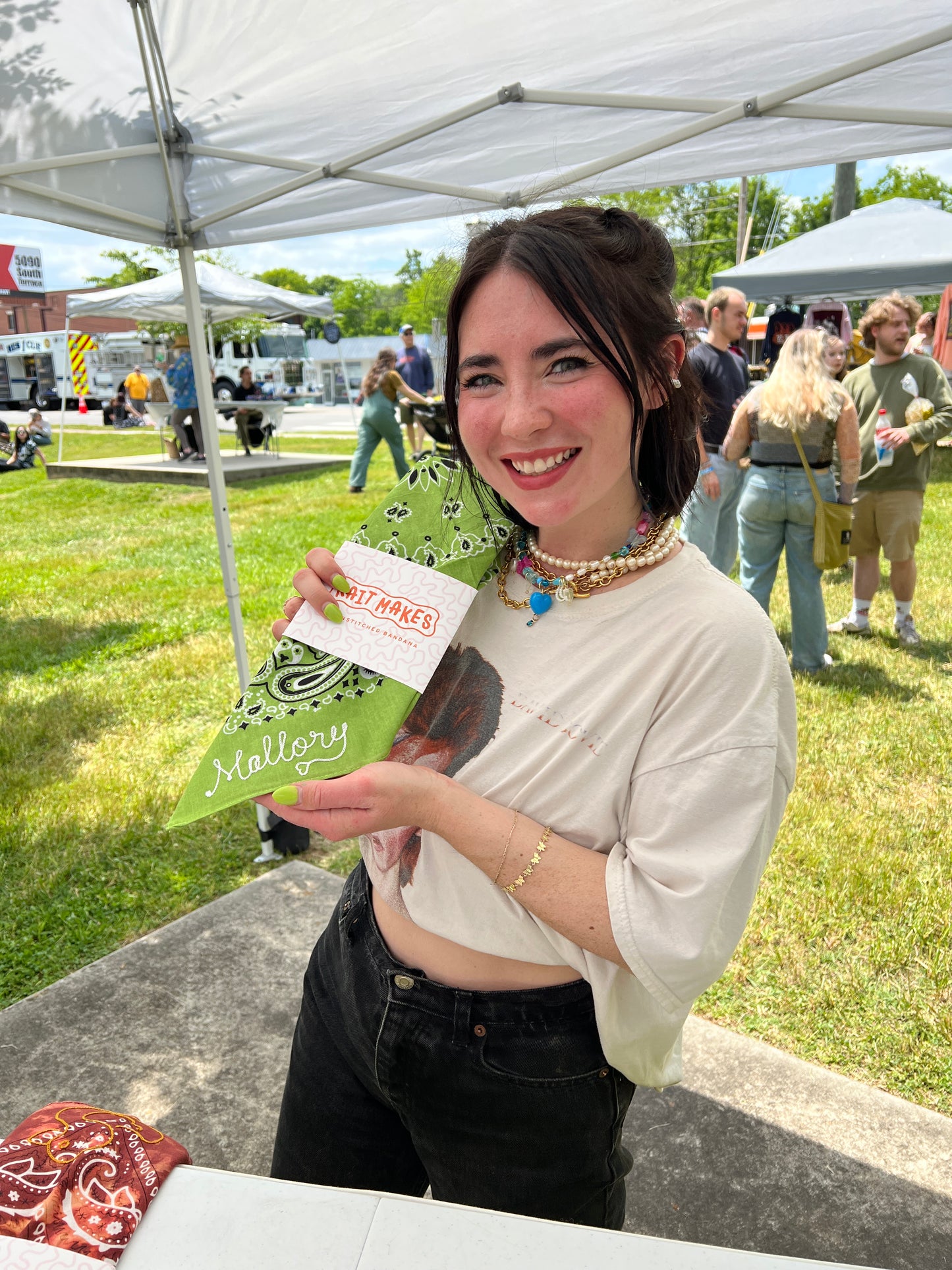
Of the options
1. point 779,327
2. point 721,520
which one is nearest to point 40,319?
point 779,327

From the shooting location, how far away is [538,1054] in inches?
44.5

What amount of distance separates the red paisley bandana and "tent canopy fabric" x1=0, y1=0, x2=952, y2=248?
1846 millimetres

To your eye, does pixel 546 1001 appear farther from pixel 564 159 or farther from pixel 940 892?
pixel 940 892

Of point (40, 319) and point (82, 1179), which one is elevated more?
point (40, 319)

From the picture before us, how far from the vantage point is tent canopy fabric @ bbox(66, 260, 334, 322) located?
13.1 metres

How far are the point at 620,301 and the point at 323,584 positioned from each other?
0.53 m

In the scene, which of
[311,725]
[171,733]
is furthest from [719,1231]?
[171,733]

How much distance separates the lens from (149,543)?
945 cm

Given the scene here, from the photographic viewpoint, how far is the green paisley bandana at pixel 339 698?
1101mm

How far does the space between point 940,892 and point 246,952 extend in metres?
2.39

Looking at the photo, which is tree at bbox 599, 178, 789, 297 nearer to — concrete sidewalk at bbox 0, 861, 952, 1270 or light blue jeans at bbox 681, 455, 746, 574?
light blue jeans at bbox 681, 455, 746, 574

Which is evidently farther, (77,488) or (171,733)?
(77,488)

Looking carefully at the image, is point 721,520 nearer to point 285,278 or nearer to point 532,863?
point 532,863

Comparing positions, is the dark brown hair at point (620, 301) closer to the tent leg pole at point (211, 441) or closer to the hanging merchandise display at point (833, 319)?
the tent leg pole at point (211, 441)
